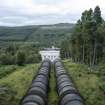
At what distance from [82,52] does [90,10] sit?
43.1ft

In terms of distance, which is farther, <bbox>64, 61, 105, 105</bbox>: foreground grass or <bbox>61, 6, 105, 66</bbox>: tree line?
<bbox>61, 6, 105, 66</bbox>: tree line

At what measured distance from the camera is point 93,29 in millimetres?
67125

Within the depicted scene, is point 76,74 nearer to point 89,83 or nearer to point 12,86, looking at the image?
point 89,83

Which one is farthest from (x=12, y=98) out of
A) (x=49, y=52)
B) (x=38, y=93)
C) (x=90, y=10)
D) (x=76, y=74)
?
(x=49, y=52)

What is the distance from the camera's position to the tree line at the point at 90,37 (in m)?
67.5

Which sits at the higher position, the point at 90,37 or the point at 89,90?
the point at 90,37

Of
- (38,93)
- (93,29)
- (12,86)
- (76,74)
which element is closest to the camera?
(38,93)

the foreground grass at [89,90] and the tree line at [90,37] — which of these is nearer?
the foreground grass at [89,90]

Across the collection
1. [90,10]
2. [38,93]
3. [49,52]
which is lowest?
[49,52]

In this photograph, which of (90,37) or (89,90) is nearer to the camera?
(89,90)

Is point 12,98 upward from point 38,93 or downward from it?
downward

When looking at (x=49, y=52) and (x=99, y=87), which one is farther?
(x=49, y=52)

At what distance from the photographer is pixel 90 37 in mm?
67938

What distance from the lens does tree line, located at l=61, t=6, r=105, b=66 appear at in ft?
221
